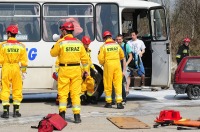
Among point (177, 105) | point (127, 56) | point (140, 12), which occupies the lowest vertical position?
point (177, 105)

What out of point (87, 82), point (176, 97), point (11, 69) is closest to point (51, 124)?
point (11, 69)

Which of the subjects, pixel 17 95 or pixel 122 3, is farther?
pixel 122 3

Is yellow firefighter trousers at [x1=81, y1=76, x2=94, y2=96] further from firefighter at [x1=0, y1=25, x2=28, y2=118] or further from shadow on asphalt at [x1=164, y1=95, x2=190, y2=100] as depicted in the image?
shadow on asphalt at [x1=164, y1=95, x2=190, y2=100]

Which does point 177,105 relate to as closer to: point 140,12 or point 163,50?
point 163,50

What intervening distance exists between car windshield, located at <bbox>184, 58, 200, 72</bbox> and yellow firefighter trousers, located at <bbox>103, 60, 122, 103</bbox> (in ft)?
10.8

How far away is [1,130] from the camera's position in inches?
398

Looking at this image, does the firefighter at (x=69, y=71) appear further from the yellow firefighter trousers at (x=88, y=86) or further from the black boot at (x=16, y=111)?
the yellow firefighter trousers at (x=88, y=86)

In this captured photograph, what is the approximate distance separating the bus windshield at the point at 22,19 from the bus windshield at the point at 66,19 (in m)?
0.26

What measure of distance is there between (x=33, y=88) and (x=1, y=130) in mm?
4880

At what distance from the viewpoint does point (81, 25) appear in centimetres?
1532

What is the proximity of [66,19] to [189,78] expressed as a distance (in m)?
4.09

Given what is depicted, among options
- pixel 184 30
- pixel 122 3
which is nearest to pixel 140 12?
pixel 122 3

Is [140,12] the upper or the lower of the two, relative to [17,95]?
upper

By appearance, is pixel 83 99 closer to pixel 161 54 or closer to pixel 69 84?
pixel 161 54
